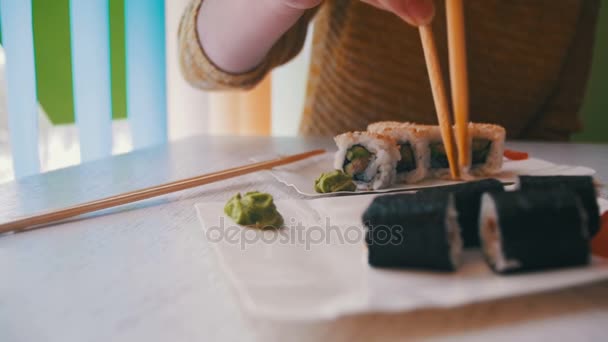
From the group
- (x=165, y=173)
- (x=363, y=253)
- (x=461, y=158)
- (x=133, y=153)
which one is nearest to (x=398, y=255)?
(x=363, y=253)

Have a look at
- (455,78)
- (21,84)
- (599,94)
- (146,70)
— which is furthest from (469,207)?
(599,94)

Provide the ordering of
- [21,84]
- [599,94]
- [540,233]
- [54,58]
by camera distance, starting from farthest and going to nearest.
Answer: [599,94] < [54,58] < [21,84] < [540,233]

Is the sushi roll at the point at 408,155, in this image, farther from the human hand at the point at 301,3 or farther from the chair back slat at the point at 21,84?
the chair back slat at the point at 21,84

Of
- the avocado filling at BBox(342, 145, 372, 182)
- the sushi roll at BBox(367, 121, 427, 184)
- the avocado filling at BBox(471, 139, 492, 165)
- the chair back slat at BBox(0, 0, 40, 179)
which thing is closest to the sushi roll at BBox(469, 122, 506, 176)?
the avocado filling at BBox(471, 139, 492, 165)

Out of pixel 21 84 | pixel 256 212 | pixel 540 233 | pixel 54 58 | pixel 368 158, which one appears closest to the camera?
pixel 540 233

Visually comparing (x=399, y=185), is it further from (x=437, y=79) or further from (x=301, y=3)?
(x=301, y=3)

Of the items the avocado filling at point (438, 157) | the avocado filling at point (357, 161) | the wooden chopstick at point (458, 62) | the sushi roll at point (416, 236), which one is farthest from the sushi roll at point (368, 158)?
the sushi roll at point (416, 236)

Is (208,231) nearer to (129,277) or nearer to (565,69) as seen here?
(129,277)
